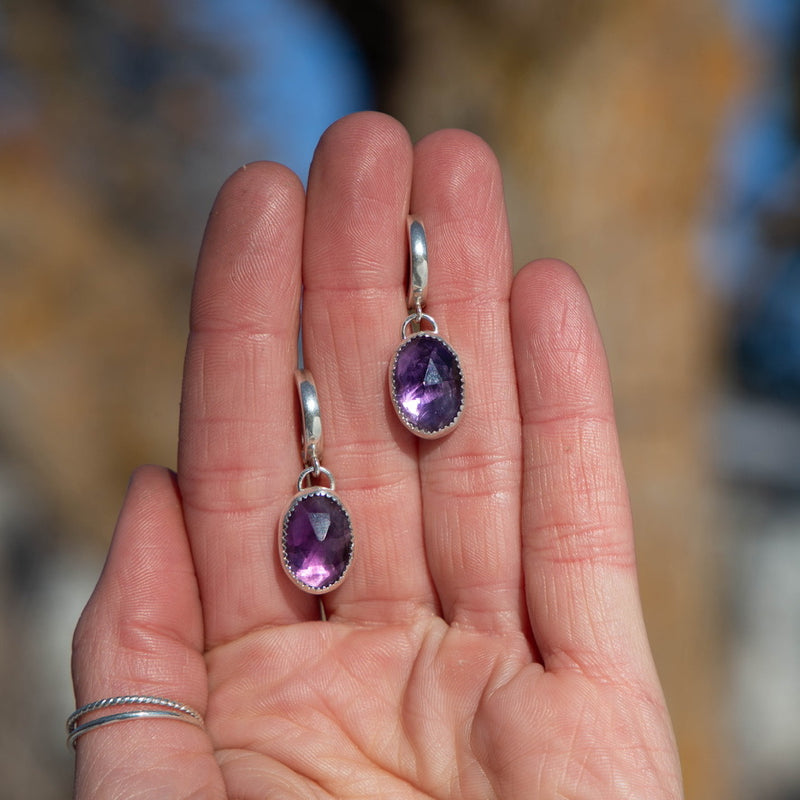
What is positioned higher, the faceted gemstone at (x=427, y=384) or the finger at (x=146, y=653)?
the faceted gemstone at (x=427, y=384)

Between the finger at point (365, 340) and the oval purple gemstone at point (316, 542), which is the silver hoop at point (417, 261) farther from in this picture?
the oval purple gemstone at point (316, 542)

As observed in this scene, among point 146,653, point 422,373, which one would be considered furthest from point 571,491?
point 146,653

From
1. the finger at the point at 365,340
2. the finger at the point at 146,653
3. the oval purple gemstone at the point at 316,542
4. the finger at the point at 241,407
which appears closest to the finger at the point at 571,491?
the finger at the point at 365,340

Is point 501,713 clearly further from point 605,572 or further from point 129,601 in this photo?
point 129,601

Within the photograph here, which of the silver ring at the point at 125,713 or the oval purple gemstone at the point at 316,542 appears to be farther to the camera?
the oval purple gemstone at the point at 316,542

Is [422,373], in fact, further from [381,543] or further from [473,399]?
[381,543]

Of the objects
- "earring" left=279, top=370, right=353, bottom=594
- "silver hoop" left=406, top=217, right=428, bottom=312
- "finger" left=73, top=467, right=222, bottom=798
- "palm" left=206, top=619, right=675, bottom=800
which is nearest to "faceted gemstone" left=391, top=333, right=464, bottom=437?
"silver hoop" left=406, top=217, right=428, bottom=312
